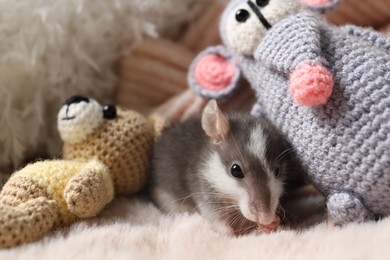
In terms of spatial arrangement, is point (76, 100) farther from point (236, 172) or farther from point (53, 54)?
point (236, 172)

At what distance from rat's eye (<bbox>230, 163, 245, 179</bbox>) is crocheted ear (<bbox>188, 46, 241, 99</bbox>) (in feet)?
0.81

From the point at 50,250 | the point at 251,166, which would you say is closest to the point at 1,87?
the point at 50,250

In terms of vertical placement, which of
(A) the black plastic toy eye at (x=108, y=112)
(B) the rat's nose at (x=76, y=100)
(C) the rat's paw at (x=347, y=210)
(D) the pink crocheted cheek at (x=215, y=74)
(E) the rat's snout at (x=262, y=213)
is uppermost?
(B) the rat's nose at (x=76, y=100)

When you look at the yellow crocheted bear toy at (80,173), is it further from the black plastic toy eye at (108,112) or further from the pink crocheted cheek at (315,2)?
the pink crocheted cheek at (315,2)

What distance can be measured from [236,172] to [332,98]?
10.3 inches

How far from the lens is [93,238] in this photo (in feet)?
3.02

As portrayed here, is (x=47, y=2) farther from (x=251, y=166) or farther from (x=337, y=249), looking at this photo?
(x=337, y=249)

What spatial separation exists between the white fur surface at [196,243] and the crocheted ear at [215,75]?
0.39m

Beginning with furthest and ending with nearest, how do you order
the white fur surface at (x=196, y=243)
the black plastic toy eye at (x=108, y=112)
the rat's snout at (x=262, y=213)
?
the black plastic toy eye at (x=108, y=112) < the rat's snout at (x=262, y=213) < the white fur surface at (x=196, y=243)

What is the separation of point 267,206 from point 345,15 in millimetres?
574

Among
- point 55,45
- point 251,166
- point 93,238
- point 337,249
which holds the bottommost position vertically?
point 337,249

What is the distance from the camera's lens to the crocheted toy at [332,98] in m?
0.91

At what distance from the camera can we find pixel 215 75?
1268 mm

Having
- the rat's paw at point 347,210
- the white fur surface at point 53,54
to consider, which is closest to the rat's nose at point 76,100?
the white fur surface at point 53,54
